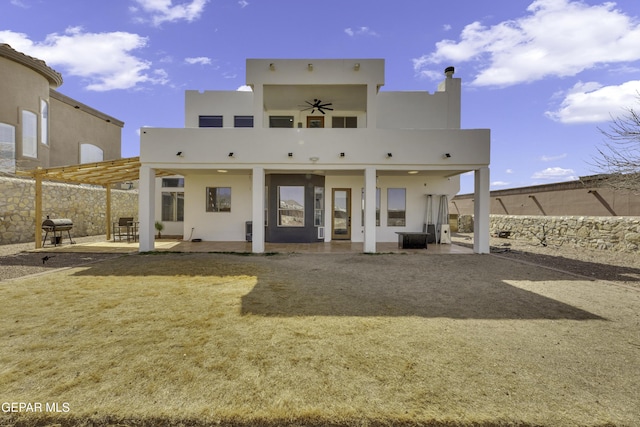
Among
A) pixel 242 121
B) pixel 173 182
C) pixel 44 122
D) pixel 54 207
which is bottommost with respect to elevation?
pixel 54 207

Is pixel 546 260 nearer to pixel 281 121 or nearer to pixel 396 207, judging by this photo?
pixel 396 207

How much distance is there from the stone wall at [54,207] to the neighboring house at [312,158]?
15.9 feet

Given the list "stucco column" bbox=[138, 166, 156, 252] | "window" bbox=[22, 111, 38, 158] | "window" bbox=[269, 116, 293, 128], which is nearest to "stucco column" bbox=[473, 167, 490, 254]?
"window" bbox=[269, 116, 293, 128]

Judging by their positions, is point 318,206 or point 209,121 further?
point 209,121

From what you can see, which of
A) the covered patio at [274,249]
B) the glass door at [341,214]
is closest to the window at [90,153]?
the covered patio at [274,249]

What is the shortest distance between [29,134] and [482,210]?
22.7 meters

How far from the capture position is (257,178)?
36.1 feet

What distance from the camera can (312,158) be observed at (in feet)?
35.8

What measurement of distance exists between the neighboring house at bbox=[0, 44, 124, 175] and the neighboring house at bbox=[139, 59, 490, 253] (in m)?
8.03

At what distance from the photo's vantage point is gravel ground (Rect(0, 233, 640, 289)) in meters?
7.93

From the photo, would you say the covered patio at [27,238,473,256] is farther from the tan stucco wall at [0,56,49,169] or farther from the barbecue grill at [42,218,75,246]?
the tan stucco wall at [0,56,49,169]

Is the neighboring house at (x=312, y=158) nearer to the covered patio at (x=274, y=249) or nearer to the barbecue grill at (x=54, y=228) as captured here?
the covered patio at (x=274, y=249)

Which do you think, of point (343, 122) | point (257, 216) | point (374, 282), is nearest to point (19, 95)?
point (257, 216)

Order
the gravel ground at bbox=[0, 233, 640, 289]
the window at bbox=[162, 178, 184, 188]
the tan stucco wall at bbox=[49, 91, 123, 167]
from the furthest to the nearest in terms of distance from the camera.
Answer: the tan stucco wall at bbox=[49, 91, 123, 167] < the window at bbox=[162, 178, 184, 188] < the gravel ground at bbox=[0, 233, 640, 289]
